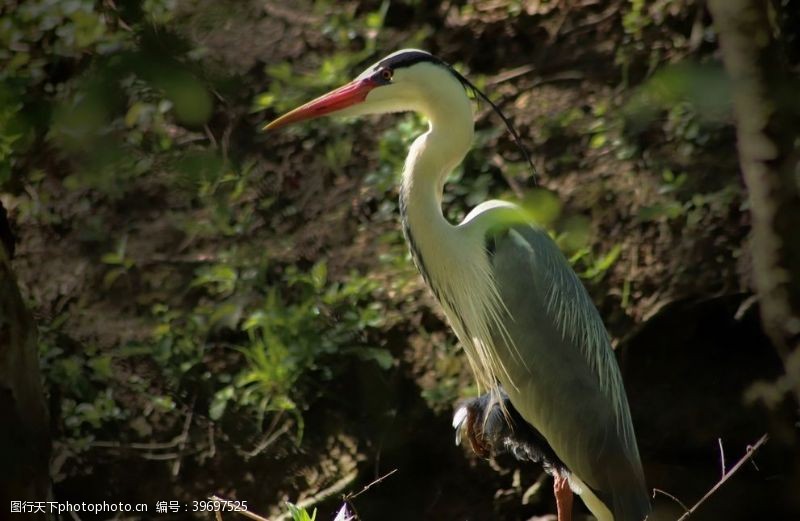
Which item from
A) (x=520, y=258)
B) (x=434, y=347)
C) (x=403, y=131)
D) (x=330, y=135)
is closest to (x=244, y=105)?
(x=330, y=135)

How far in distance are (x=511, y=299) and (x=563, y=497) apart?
59 centimetres

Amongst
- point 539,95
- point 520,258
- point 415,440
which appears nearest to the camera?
point 520,258

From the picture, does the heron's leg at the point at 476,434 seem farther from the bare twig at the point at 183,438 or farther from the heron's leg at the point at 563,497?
the bare twig at the point at 183,438

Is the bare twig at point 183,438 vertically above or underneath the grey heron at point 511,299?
underneath

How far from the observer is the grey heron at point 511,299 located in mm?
2721

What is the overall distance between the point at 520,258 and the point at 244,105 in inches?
73.7

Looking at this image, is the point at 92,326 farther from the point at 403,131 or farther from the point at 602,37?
the point at 602,37

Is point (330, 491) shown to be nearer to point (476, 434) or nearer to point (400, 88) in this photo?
point (476, 434)

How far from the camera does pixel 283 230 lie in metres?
3.99

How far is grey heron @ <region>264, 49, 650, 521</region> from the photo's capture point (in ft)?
8.93

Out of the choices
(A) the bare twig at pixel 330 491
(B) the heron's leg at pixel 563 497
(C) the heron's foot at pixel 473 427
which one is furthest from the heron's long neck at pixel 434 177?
(A) the bare twig at pixel 330 491

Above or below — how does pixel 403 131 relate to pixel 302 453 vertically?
above

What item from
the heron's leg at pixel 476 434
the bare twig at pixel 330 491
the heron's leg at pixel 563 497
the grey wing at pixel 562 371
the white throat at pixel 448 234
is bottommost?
the bare twig at pixel 330 491

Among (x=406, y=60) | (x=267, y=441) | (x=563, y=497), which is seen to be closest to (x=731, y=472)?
(x=563, y=497)
